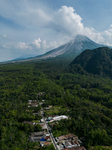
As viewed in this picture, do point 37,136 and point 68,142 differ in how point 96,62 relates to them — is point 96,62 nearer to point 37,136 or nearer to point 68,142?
point 68,142

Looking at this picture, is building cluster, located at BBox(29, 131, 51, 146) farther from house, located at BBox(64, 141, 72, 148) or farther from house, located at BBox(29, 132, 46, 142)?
house, located at BBox(64, 141, 72, 148)

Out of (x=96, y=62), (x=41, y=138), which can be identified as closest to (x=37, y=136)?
(x=41, y=138)

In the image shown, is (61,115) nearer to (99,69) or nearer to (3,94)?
(3,94)

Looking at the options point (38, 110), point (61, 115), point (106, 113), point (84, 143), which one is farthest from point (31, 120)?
point (106, 113)

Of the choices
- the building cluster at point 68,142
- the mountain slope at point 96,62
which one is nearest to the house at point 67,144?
the building cluster at point 68,142

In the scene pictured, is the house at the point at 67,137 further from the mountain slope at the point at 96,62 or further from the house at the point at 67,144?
the mountain slope at the point at 96,62
